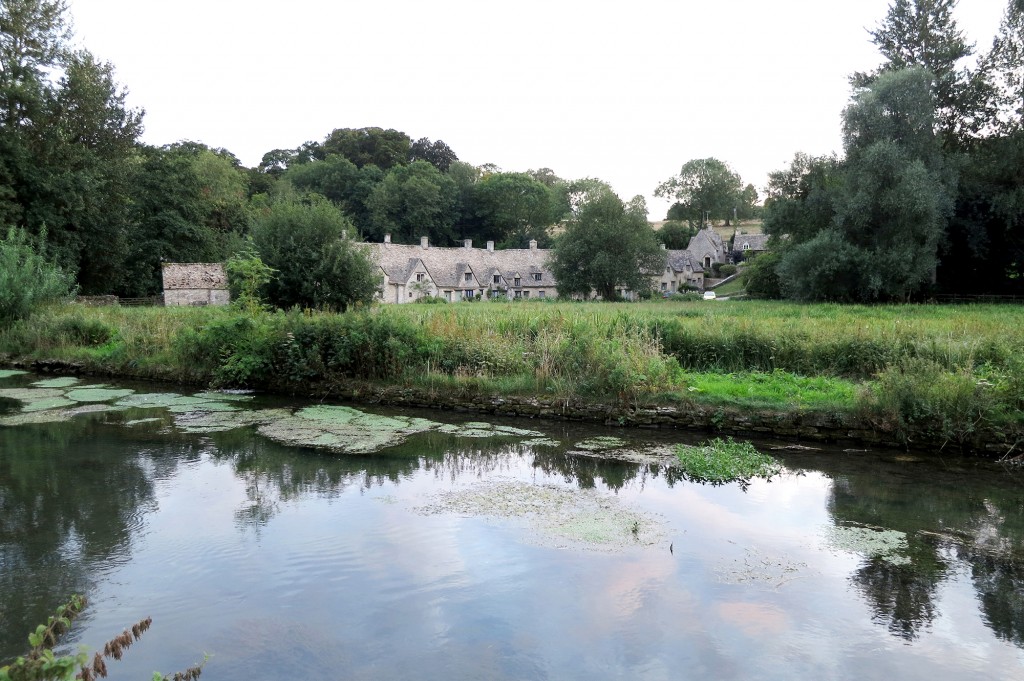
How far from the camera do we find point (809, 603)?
6109 mm

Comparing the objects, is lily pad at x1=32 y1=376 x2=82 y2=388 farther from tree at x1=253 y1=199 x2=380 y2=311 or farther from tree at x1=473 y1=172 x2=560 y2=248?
tree at x1=473 y1=172 x2=560 y2=248

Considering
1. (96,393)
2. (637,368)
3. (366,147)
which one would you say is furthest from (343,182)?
(637,368)

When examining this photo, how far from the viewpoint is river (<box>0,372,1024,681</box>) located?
17.4 ft

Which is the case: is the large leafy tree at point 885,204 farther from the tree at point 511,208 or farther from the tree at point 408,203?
the tree at point 511,208

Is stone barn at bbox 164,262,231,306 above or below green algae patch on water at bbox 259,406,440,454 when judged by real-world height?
above

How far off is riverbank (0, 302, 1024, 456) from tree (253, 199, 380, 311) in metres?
4.69

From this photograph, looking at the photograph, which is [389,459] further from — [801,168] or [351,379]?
[801,168]

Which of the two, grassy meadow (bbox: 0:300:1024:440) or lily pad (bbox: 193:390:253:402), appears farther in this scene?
lily pad (bbox: 193:390:253:402)

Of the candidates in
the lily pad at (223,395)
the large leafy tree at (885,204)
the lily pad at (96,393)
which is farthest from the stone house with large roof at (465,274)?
the lily pad at (223,395)

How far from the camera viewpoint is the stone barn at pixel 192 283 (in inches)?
1828

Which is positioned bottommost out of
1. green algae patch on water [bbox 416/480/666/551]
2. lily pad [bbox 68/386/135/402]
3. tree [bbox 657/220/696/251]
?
green algae patch on water [bbox 416/480/666/551]

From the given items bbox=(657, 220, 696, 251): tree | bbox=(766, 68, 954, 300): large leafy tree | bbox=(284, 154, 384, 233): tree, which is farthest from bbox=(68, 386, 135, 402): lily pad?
bbox=(657, 220, 696, 251): tree

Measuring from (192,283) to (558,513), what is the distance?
45.8 metres

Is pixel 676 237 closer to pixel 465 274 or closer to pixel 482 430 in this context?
pixel 465 274
